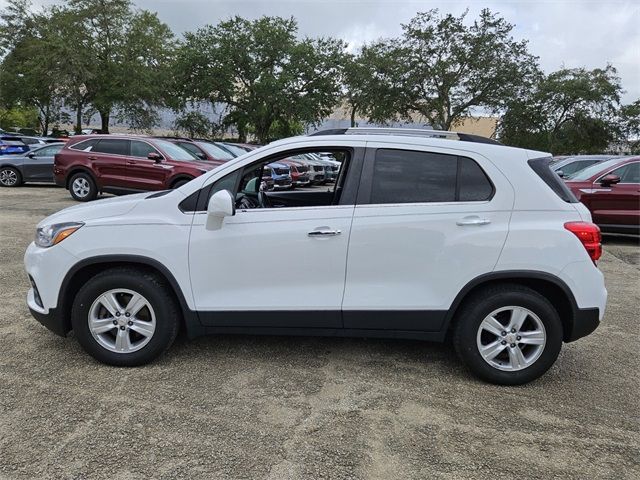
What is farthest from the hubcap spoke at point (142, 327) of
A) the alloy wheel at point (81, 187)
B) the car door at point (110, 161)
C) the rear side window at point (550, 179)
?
the alloy wheel at point (81, 187)

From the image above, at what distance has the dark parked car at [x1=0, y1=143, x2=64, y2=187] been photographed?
53.1 ft

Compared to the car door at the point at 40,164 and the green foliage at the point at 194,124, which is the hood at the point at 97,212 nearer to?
the car door at the point at 40,164

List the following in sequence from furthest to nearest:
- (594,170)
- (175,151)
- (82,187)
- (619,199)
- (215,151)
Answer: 1. (215,151)
2. (82,187)
3. (175,151)
4. (594,170)
5. (619,199)

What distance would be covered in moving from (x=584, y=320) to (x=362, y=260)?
1.58m

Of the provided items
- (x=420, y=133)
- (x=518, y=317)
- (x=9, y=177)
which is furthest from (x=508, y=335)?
(x=9, y=177)

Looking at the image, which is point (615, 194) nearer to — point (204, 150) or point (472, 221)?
point (472, 221)

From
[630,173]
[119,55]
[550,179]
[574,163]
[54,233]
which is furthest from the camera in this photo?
[119,55]

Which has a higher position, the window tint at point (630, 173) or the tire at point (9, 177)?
the window tint at point (630, 173)

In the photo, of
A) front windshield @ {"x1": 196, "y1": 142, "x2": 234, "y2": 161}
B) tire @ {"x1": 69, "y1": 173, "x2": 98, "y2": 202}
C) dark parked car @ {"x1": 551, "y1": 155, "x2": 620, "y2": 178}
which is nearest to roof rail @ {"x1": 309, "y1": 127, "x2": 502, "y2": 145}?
dark parked car @ {"x1": 551, "y1": 155, "x2": 620, "y2": 178}

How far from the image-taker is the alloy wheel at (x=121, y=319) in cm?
374

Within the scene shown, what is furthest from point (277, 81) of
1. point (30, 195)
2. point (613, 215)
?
point (613, 215)

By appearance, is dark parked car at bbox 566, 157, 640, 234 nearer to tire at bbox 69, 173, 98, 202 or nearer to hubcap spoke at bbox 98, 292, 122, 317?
hubcap spoke at bbox 98, 292, 122, 317

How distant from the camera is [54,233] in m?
3.80

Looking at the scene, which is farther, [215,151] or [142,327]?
[215,151]
